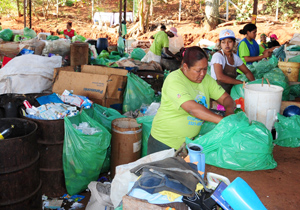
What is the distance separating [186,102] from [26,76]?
11.0 ft

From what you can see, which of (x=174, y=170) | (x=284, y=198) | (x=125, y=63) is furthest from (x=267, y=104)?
(x=125, y=63)

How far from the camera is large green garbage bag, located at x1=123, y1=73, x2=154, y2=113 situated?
5.31 m

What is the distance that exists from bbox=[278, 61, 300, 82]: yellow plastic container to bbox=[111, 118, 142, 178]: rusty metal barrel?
7.69ft

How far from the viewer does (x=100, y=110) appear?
4746 mm

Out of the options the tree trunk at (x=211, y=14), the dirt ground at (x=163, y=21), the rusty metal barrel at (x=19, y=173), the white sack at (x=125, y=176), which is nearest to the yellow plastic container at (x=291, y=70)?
the white sack at (x=125, y=176)

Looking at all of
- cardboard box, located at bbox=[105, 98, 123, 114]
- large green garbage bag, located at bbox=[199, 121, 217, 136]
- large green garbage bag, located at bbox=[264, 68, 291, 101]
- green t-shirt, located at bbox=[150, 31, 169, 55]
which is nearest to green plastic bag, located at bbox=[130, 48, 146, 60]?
green t-shirt, located at bbox=[150, 31, 169, 55]

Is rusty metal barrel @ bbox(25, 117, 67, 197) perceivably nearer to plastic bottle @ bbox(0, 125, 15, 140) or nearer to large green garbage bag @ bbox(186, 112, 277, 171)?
plastic bottle @ bbox(0, 125, 15, 140)

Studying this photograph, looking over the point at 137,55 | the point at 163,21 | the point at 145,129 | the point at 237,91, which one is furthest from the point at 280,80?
the point at 163,21

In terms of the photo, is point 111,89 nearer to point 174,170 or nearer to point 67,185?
point 67,185

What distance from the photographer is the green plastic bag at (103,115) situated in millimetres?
4504

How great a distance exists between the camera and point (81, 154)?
3.79 metres

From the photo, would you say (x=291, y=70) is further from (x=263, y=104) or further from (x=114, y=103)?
(x=114, y=103)

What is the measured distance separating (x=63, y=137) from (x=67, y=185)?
24.4 inches

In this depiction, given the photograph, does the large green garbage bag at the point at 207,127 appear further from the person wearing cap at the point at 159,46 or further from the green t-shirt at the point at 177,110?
the person wearing cap at the point at 159,46
